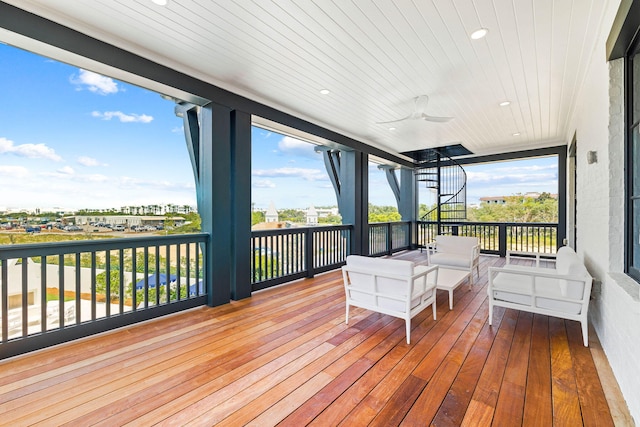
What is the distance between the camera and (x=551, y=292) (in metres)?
2.80

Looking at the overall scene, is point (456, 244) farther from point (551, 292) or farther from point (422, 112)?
point (422, 112)

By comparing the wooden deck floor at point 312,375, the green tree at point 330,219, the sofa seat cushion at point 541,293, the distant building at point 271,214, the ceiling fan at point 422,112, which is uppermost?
the ceiling fan at point 422,112

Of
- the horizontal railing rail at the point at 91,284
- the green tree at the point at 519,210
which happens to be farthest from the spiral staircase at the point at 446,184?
the horizontal railing rail at the point at 91,284

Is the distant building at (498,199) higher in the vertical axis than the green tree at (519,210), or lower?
higher

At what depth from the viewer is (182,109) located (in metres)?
3.76

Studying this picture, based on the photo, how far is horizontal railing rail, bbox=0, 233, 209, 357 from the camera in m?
2.33

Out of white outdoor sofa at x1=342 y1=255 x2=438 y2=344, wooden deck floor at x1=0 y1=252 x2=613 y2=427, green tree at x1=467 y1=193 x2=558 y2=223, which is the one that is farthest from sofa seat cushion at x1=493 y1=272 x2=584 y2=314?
green tree at x1=467 y1=193 x2=558 y2=223

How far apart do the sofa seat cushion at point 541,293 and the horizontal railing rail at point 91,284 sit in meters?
3.44

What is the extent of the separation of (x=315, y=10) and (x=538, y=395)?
10.4 feet

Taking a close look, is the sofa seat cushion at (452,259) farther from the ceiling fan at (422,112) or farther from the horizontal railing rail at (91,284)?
the horizontal railing rail at (91,284)

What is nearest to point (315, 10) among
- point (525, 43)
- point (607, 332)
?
point (525, 43)

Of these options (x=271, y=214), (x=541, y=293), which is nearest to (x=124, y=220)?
(x=271, y=214)

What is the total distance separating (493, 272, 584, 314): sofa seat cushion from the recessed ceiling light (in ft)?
7.57

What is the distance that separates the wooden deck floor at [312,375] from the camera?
164 cm
